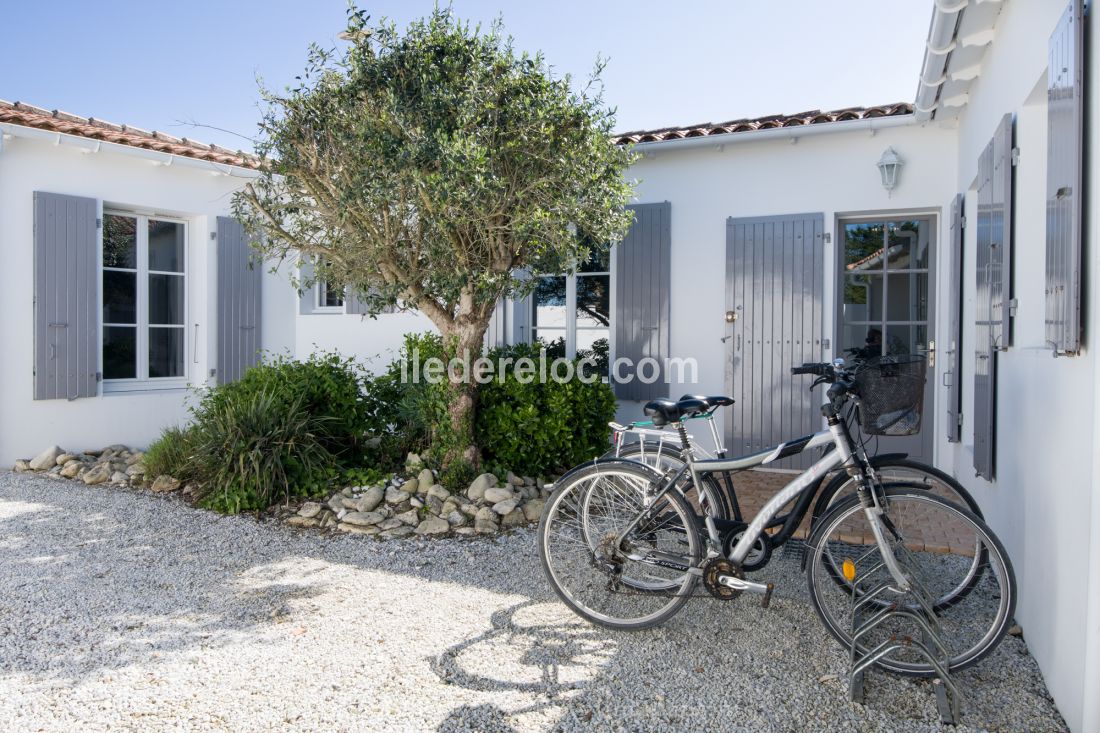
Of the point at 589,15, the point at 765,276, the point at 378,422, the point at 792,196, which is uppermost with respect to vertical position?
the point at 589,15

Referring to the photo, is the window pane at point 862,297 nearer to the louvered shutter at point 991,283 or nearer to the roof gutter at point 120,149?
the louvered shutter at point 991,283

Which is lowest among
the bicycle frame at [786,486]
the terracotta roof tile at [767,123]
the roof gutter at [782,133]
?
the bicycle frame at [786,486]

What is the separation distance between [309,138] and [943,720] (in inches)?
174

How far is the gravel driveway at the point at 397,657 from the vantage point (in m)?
2.35

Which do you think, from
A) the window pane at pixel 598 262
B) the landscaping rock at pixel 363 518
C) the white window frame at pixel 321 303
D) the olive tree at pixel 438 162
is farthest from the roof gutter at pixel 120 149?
the landscaping rock at pixel 363 518

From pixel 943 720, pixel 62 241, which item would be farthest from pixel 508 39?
pixel 62 241

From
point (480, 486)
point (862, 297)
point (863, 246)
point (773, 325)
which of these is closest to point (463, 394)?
Answer: point (480, 486)

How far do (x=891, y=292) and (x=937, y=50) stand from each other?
7.51 ft

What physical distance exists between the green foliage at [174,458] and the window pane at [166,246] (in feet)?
7.75

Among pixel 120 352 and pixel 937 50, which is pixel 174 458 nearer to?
pixel 120 352

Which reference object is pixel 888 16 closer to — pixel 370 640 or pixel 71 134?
pixel 370 640

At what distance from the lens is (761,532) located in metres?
2.97

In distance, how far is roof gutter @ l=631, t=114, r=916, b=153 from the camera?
18.5ft

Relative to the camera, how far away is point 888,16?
5891mm
